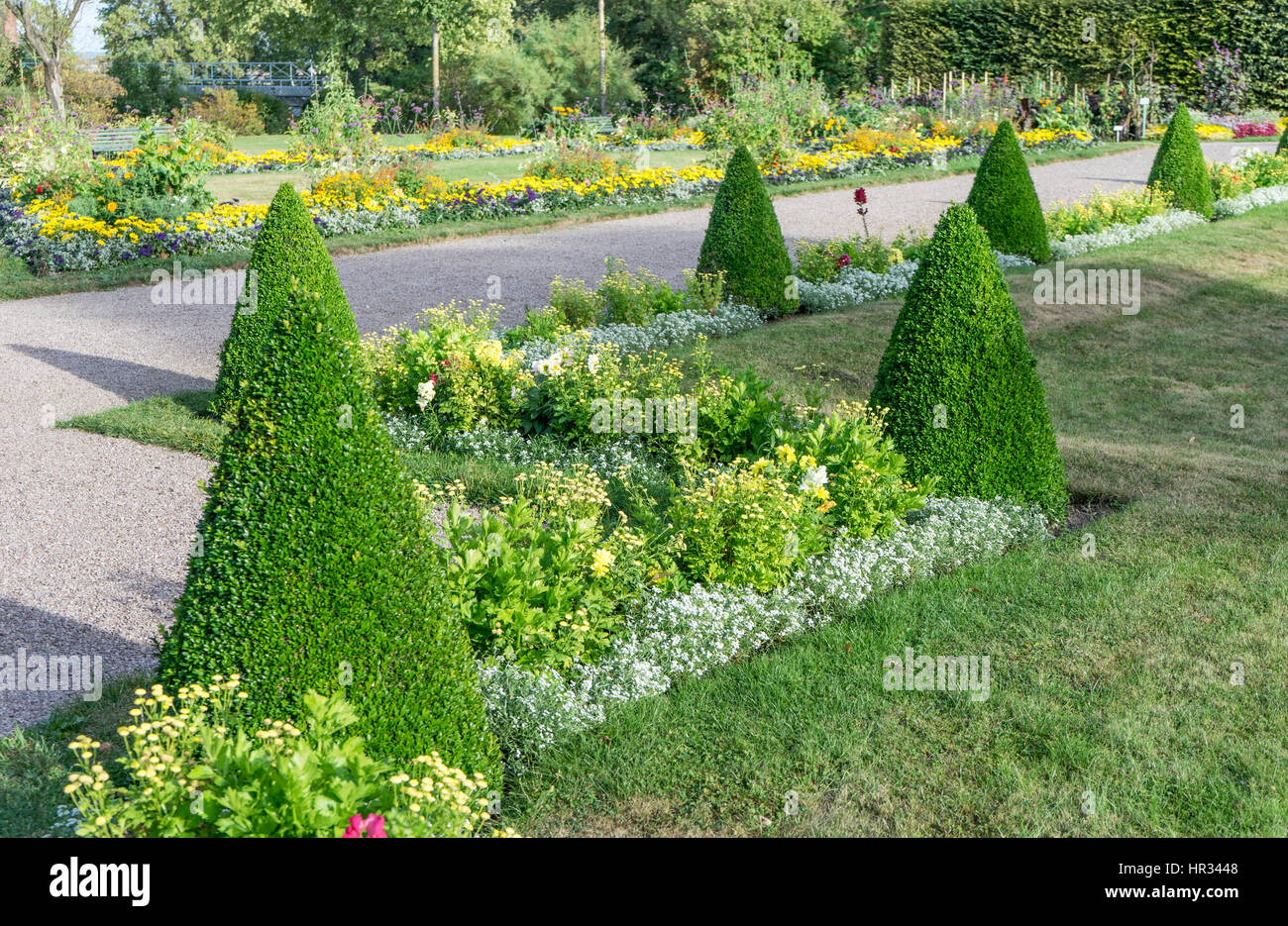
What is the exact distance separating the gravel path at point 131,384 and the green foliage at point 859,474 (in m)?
3.04

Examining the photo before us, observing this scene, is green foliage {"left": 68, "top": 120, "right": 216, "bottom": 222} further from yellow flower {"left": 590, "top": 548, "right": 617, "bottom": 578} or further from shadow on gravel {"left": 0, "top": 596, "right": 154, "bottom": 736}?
yellow flower {"left": 590, "top": 548, "right": 617, "bottom": 578}

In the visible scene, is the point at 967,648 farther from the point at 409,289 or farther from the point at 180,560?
the point at 409,289

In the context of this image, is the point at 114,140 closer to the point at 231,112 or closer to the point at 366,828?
the point at 231,112

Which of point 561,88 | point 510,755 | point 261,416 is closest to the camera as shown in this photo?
point 261,416

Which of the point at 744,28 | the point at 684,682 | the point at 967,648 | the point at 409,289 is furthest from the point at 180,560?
the point at 744,28

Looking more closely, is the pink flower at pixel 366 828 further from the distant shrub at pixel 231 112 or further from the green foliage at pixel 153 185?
the distant shrub at pixel 231 112

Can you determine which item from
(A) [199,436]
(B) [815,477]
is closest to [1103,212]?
(B) [815,477]

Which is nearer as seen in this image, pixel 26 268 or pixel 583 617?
pixel 583 617

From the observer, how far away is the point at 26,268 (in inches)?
466

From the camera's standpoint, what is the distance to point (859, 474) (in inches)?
207

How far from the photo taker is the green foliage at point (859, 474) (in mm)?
5227

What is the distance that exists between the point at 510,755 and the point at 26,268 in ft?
35.2

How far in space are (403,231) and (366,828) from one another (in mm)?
12190
